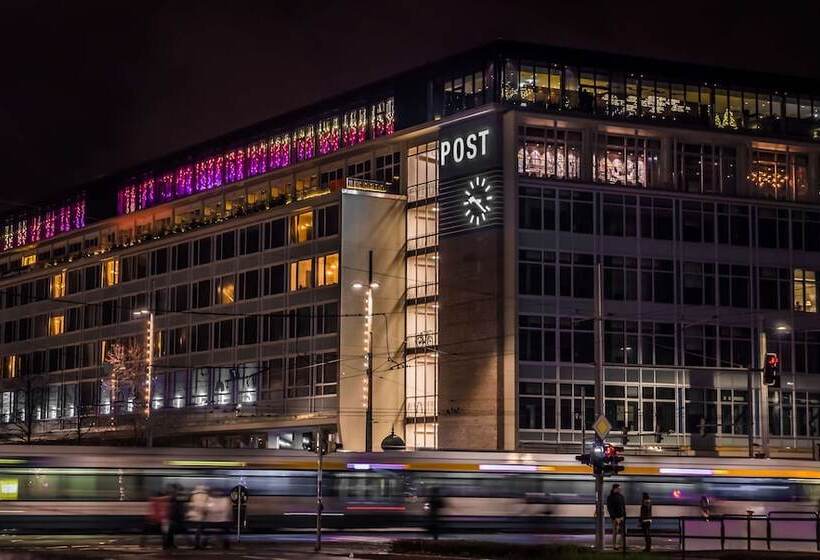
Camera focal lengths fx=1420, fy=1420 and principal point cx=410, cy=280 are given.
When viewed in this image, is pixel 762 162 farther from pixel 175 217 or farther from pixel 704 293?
pixel 175 217

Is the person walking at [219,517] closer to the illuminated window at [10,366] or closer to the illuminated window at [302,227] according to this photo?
the illuminated window at [302,227]

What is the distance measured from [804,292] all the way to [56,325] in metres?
53.8

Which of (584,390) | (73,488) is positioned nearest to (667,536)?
(73,488)

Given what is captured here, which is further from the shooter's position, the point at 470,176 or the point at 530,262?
the point at 470,176

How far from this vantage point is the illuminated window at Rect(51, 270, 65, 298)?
341 ft

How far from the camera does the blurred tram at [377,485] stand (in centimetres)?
4284

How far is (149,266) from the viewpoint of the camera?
94438mm

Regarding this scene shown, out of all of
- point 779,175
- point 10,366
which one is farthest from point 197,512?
point 10,366

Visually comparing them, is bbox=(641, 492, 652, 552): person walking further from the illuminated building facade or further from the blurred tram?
the illuminated building facade

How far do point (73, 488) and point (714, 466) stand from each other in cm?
2229

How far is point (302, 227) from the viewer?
80.8 m

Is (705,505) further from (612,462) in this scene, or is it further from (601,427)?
(612,462)

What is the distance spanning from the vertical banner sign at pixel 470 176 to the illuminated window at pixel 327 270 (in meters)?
6.16

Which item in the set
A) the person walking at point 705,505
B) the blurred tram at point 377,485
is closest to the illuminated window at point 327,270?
the blurred tram at point 377,485
